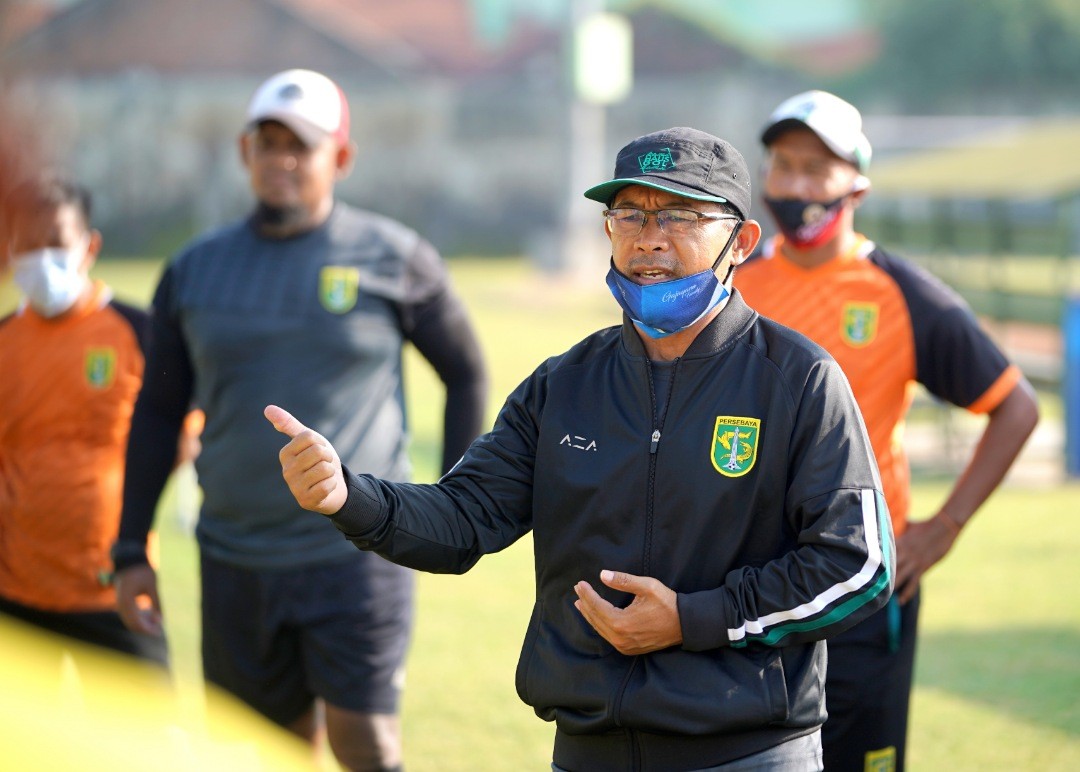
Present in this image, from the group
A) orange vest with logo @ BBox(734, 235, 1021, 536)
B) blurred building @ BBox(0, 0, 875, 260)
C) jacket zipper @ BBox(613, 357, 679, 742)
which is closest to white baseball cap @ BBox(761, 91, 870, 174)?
orange vest with logo @ BBox(734, 235, 1021, 536)

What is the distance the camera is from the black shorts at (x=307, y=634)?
4.97 m

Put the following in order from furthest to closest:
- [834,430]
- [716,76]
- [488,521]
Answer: [716,76] < [488,521] < [834,430]

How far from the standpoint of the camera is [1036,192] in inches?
562

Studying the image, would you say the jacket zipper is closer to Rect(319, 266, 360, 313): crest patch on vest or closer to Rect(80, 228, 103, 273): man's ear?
Rect(319, 266, 360, 313): crest patch on vest

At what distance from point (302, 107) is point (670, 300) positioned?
2.09m

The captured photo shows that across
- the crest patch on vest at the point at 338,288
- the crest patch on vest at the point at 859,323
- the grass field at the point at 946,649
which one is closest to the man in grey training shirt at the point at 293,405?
the crest patch on vest at the point at 338,288

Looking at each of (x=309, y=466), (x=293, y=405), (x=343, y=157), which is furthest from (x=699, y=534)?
(x=343, y=157)

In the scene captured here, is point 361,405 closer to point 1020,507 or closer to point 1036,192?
point 1020,507

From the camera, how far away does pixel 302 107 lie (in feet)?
16.8

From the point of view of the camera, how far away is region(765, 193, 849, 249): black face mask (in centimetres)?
480

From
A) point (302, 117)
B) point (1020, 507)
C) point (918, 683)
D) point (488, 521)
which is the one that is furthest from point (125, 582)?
point (1020, 507)

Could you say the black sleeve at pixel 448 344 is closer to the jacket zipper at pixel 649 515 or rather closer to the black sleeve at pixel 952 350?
the black sleeve at pixel 952 350

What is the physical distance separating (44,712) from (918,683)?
610cm

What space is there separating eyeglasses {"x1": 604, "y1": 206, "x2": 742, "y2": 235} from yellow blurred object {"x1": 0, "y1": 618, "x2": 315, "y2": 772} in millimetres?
1495
